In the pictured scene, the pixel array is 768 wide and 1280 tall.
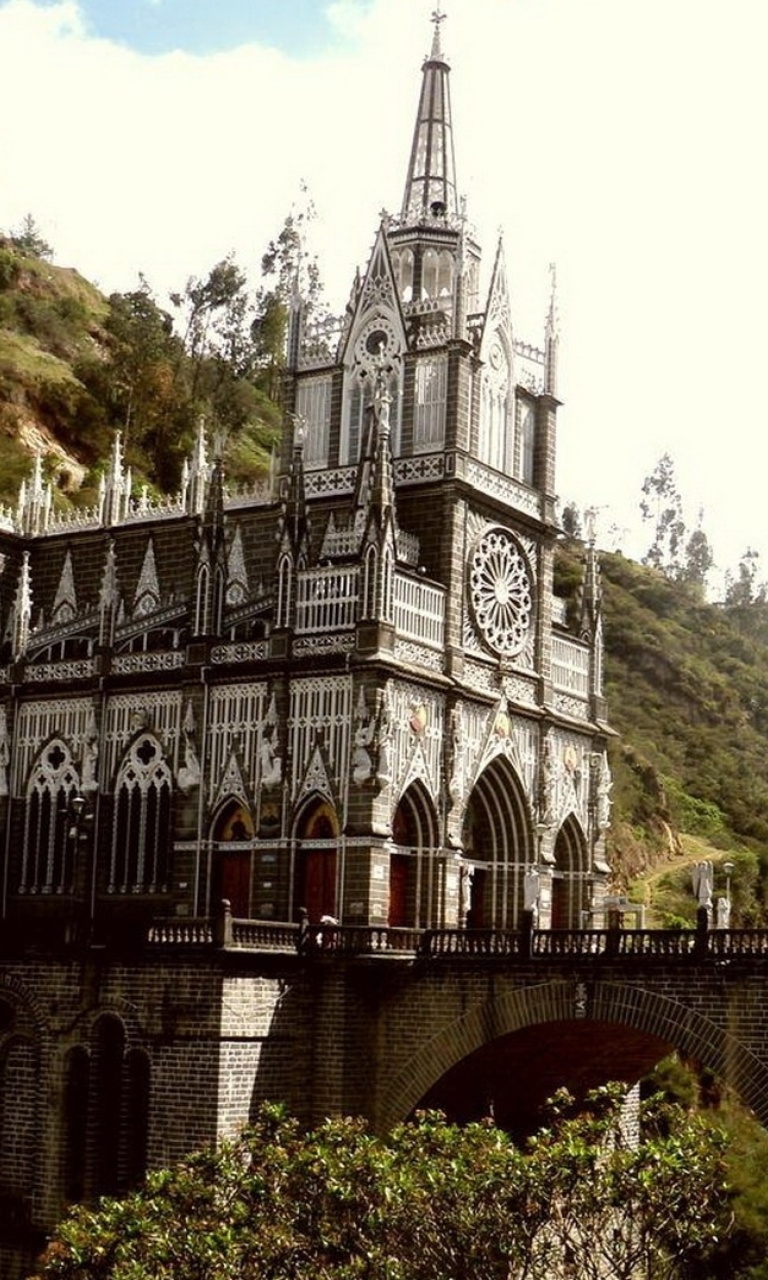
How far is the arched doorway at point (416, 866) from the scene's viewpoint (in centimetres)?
4559

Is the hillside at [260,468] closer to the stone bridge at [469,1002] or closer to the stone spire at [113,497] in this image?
the stone spire at [113,497]

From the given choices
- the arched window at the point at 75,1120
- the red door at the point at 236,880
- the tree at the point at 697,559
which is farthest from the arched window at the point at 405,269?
the tree at the point at 697,559

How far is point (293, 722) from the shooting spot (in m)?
45.1

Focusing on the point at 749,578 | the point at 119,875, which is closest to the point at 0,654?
the point at 119,875

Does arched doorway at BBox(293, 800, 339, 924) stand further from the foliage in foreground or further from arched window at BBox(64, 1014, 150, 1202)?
the foliage in foreground

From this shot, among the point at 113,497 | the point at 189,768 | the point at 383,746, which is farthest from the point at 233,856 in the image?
the point at 113,497

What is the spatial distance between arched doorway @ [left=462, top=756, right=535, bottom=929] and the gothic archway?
3124 mm

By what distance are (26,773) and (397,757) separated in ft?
36.0

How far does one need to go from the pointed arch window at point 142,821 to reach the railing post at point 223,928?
8.08 metres

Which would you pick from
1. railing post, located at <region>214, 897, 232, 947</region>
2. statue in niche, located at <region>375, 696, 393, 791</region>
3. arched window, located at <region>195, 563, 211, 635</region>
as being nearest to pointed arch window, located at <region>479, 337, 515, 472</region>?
arched window, located at <region>195, 563, 211, 635</region>

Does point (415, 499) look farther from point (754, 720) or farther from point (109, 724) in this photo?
point (754, 720)

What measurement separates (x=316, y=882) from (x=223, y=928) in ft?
18.9

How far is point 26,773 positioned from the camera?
1965 inches

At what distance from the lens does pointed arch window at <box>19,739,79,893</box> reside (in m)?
49.0
